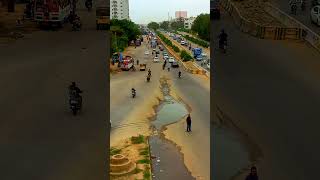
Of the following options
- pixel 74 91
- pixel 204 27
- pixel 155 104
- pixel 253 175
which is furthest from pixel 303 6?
pixel 204 27

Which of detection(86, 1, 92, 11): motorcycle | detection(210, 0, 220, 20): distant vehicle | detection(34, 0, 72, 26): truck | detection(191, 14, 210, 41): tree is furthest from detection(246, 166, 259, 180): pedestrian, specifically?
detection(191, 14, 210, 41): tree

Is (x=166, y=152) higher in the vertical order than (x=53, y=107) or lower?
lower

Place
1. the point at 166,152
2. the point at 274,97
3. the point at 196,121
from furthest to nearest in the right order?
the point at 196,121 < the point at 166,152 < the point at 274,97

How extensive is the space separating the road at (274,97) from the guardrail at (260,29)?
0.09 m

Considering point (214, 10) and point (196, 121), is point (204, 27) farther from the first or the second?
point (214, 10)

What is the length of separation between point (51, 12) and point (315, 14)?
3650 mm

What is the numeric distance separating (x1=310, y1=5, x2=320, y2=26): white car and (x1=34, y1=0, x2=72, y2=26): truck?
3423 millimetres

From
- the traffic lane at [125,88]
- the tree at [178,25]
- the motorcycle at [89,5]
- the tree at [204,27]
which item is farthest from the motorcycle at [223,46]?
the tree at [178,25]

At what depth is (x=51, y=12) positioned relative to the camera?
251 inches

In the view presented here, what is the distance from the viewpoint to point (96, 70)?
6.45m

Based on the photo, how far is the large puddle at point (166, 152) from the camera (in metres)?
8.30

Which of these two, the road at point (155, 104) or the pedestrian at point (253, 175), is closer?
the pedestrian at point (253, 175)

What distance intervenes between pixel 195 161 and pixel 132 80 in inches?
491

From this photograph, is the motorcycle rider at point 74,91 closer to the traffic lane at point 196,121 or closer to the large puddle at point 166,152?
the large puddle at point 166,152
